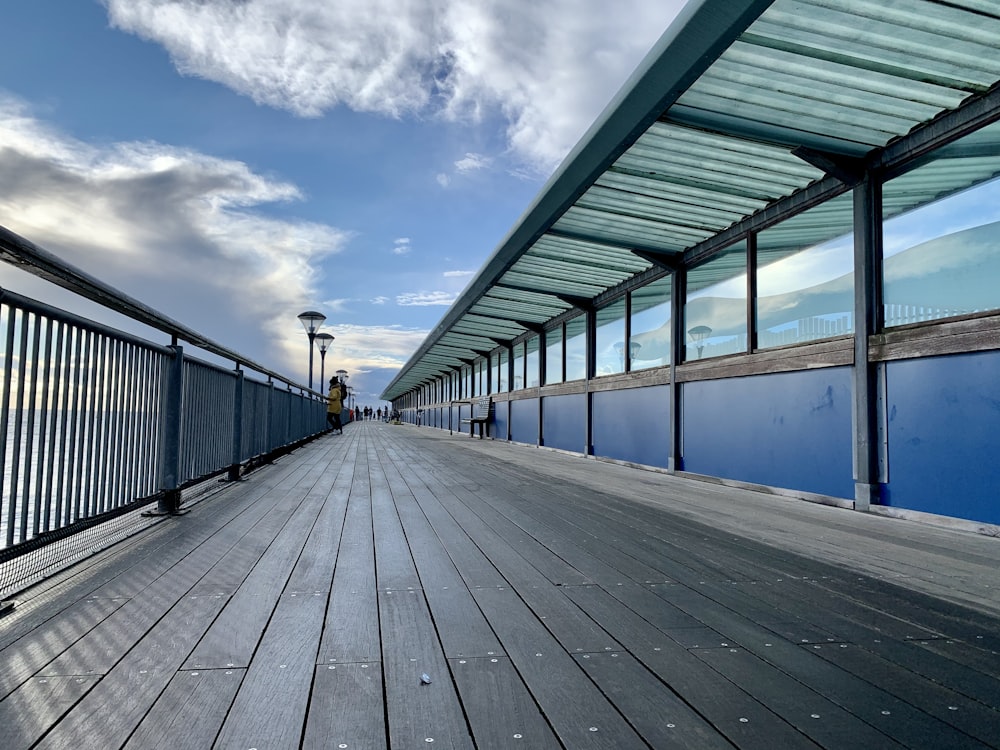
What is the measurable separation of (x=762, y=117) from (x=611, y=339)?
6165 millimetres

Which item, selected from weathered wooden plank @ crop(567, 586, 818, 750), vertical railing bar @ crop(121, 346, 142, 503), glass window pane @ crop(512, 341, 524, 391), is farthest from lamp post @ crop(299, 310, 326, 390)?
weathered wooden plank @ crop(567, 586, 818, 750)

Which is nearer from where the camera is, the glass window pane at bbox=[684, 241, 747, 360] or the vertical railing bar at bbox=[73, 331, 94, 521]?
the vertical railing bar at bbox=[73, 331, 94, 521]

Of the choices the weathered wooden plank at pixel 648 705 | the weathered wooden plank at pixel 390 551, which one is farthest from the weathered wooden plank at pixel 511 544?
the weathered wooden plank at pixel 648 705

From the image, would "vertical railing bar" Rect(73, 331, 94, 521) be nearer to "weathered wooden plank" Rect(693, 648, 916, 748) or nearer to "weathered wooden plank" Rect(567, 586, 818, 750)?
"weathered wooden plank" Rect(567, 586, 818, 750)

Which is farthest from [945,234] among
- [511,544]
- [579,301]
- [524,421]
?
[524,421]

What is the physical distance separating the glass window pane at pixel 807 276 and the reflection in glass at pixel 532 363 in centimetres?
836

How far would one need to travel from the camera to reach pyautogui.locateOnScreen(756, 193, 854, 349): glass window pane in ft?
19.2

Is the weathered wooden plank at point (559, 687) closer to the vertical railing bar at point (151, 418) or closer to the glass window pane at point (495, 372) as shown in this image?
the vertical railing bar at point (151, 418)

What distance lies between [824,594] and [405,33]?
Answer: 8.77 m

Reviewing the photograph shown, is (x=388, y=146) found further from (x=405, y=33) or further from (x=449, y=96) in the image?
(x=405, y=33)

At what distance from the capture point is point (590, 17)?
20.6 ft

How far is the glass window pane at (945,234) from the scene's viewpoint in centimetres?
457

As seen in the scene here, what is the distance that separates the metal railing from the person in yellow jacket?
49.3 feet

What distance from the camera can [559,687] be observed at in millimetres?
1617
